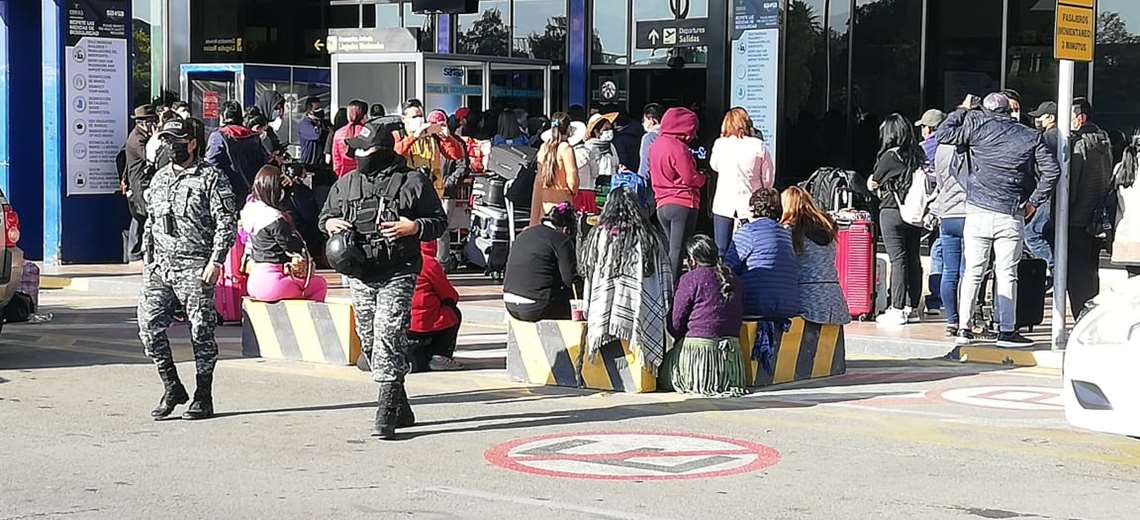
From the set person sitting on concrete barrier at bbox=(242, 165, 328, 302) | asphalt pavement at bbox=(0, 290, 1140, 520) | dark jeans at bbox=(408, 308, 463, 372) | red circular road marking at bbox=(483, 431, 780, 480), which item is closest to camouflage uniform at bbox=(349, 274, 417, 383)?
asphalt pavement at bbox=(0, 290, 1140, 520)

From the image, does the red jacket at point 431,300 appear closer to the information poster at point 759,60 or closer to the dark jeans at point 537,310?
the dark jeans at point 537,310

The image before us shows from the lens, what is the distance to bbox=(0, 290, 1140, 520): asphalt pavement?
24.1 feet

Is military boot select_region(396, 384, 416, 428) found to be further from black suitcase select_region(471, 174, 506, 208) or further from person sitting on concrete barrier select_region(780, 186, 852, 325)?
black suitcase select_region(471, 174, 506, 208)

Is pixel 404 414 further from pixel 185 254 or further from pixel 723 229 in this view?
pixel 723 229

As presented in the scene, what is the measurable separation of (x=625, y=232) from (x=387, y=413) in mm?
2304

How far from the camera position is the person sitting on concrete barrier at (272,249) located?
12.6 m

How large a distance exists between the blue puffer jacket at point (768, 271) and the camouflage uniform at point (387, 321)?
2.96 m

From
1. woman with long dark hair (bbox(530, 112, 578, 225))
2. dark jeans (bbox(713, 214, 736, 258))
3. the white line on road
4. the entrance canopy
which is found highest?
the entrance canopy

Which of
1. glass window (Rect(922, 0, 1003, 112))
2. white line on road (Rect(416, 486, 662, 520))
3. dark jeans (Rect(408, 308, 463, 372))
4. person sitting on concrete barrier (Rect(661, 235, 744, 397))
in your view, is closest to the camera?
white line on road (Rect(416, 486, 662, 520))

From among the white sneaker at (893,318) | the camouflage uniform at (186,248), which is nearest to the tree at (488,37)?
the white sneaker at (893,318)

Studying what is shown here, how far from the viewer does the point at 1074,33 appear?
12414 mm

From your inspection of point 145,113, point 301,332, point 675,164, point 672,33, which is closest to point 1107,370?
point 301,332

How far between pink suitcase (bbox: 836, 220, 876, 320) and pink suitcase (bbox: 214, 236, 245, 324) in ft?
17.4

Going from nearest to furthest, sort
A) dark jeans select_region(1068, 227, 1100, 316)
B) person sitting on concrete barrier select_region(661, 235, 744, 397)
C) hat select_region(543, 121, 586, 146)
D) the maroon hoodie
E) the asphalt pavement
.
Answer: the asphalt pavement, person sitting on concrete barrier select_region(661, 235, 744, 397), dark jeans select_region(1068, 227, 1100, 316), the maroon hoodie, hat select_region(543, 121, 586, 146)
